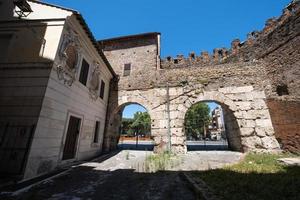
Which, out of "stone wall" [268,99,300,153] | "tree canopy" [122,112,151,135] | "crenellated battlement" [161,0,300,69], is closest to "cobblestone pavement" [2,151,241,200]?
"stone wall" [268,99,300,153]

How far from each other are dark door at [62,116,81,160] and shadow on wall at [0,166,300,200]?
60.0 inches

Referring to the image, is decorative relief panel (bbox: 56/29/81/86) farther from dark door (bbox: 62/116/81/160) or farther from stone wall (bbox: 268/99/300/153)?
stone wall (bbox: 268/99/300/153)

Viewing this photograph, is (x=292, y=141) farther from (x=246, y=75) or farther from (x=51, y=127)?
(x=51, y=127)

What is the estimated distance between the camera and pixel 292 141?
6797 mm

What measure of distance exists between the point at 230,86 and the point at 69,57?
850 centimetres

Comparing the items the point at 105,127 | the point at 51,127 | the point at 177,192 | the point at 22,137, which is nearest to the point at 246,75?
the point at 177,192

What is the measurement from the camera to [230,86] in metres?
8.59

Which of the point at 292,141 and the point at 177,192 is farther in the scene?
the point at 292,141

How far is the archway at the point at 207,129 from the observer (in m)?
8.88

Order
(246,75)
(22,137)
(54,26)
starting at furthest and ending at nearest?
(246,75) < (54,26) < (22,137)

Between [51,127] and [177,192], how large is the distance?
4263 mm

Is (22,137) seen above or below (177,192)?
above

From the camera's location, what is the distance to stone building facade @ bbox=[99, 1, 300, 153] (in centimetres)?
724

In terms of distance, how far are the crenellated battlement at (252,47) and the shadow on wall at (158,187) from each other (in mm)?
7030
